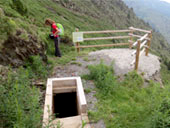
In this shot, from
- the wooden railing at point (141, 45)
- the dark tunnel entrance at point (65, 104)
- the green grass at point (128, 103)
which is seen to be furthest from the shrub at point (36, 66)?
the wooden railing at point (141, 45)

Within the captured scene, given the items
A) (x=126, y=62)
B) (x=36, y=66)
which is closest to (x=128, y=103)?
(x=36, y=66)

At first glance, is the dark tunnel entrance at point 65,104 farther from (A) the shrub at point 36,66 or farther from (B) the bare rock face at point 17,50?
(B) the bare rock face at point 17,50

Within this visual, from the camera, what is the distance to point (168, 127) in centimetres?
327

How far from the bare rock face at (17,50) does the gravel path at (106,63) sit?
4.15ft

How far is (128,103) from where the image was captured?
497 centimetres

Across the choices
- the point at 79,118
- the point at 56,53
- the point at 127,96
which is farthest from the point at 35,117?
the point at 56,53

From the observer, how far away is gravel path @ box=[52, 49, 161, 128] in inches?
207

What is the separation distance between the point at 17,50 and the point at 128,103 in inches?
161

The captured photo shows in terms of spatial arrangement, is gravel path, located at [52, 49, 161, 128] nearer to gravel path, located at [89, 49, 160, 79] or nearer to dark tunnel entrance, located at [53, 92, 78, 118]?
gravel path, located at [89, 49, 160, 79]

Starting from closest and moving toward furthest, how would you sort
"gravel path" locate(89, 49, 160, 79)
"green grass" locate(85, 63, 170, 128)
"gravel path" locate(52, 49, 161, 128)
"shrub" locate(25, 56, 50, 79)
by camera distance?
"green grass" locate(85, 63, 170, 128) < "gravel path" locate(52, 49, 161, 128) < "shrub" locate(25, 56, 50, 79) < "gravel path" locate(89, 49, 160, 79)

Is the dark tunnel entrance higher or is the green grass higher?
the green grass

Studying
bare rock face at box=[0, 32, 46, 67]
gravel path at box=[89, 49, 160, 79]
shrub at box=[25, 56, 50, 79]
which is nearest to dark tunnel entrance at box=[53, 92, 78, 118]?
shrub at box=[25, 56, 50, 79]

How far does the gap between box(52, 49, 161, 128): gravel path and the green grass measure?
0.79 feet

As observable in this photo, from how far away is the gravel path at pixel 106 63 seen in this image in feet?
17.3
